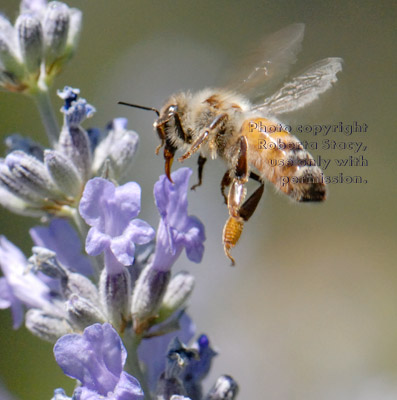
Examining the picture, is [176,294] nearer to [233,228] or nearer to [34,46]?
[233,228]

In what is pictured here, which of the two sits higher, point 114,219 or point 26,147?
point 26,147

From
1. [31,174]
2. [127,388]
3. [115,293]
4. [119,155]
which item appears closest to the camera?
[127,388]

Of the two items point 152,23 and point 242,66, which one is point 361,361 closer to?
point 242,66

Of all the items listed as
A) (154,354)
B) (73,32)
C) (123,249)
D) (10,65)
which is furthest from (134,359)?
(73,32)

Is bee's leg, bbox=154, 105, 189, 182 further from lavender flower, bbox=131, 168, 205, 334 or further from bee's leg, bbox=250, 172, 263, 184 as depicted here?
bee's leg, bbox=250, 172, 263, 184

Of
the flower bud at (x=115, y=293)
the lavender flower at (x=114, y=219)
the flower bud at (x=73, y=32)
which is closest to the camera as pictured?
the lavender flower at (x=114, y=219)

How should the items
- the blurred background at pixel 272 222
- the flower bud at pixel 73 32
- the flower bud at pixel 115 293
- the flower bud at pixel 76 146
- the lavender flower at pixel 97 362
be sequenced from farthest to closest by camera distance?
1. the blurred background at pixel 272 222
2. the flower bud at pixel 73 32
3. the flower bud at pixel 76 146
4. the flower bud at pixel 115 293
5. the lavender flower at pixel 97 362

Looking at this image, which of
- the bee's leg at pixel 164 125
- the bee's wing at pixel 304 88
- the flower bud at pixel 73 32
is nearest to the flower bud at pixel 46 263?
the bee's leg at pixel 164 125

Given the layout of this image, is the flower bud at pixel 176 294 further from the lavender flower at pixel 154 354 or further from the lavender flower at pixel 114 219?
the lavender flower at pixel 114 219
